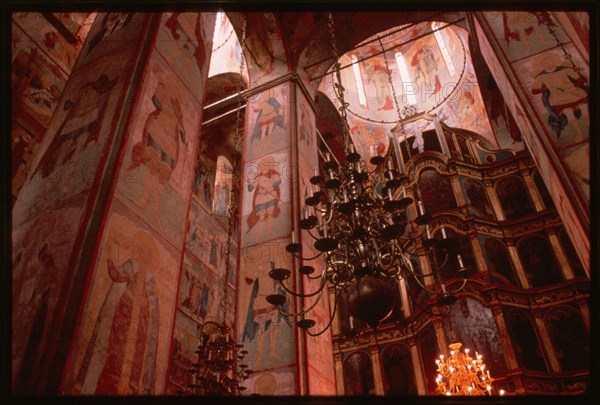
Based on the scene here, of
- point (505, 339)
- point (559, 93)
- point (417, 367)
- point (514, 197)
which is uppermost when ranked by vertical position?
point (514, 197)

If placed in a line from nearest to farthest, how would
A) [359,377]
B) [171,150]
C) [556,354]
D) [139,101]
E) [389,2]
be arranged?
[389,2]
[139,101]
[171,150]
[556,354]
[359,377]

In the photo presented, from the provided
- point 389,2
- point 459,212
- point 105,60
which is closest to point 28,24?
point 105,60

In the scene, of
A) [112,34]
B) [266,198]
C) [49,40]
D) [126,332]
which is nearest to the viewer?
[126,332]

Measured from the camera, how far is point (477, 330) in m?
10.8

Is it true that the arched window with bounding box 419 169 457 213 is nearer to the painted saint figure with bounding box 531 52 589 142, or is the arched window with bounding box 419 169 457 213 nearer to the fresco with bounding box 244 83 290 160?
the fresco with bounding box 244 83 290 160

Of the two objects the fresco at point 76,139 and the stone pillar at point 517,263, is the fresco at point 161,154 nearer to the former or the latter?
the fresco at point 76,139

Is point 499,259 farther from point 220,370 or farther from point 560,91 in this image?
point 220,370

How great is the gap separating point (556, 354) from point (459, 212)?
4.49 metres

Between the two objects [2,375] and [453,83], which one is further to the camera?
[453,83]

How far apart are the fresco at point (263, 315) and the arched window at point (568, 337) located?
27.4 feet

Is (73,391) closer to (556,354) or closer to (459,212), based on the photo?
(556,354)

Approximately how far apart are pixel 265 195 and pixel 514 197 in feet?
32.7

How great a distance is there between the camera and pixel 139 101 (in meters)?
4.16

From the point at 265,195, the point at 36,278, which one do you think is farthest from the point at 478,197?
the point at 36,278
